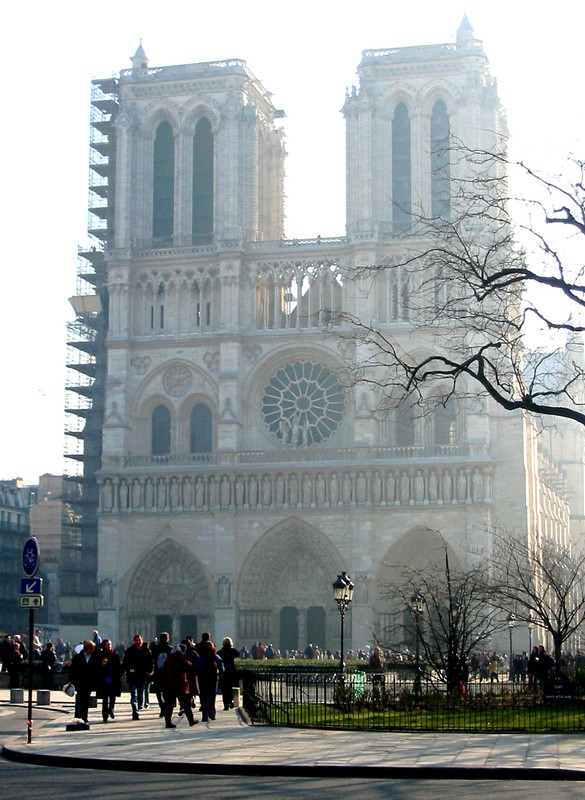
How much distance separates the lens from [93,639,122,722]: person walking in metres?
21.3

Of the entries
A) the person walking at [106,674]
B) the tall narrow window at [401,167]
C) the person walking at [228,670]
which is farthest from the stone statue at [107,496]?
the person walking at [106,674]

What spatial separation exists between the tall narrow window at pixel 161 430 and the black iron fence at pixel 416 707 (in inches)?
1245

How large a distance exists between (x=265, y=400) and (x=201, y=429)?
283cm

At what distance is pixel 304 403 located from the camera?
5397 centimetres

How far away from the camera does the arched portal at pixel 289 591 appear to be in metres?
52.1

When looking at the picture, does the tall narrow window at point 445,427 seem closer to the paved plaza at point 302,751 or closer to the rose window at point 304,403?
the rose window at point 304,403

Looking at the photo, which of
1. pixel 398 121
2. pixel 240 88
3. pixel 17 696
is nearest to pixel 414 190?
pixel 398 121

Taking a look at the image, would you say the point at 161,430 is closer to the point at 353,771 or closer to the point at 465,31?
the point at 465,31

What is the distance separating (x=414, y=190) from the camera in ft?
178

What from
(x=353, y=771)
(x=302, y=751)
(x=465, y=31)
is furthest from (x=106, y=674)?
(x=465, y=31)

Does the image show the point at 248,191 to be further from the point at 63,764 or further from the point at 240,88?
the point at 63,764

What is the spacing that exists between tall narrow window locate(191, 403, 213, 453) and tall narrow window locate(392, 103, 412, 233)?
10.0 metres

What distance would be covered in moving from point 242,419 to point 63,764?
37155 millimetres

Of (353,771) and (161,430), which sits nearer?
(353,771)
